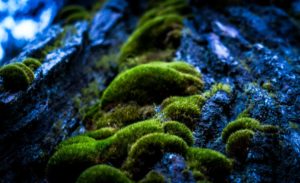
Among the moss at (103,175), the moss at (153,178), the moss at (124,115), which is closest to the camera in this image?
the moss at (153,178)

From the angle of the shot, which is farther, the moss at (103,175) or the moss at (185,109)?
the moss at (185,109)

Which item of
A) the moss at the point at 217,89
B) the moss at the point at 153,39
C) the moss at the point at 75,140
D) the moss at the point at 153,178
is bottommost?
the moss at the point at 217,89

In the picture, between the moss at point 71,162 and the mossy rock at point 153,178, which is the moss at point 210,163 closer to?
the mossy rock at point 153,178

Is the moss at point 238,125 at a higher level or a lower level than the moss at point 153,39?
lower

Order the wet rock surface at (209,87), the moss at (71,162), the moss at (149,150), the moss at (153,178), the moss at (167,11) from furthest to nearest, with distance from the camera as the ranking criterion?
the moss at (167,11) → the moss at (71,162) → the wet rock surface at (209,87) → the moss at (149,150) → the moss at (153,178)

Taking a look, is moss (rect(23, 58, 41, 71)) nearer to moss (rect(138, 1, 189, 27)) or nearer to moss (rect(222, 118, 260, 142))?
moss (rect(222, 118, 260, 142))

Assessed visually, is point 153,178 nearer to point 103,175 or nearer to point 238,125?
point 103,175

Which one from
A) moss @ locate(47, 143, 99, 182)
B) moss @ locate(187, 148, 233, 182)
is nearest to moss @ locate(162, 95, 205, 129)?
moss @ locate(187, 148, 233, 182)

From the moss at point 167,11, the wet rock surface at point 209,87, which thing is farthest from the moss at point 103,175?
the moss at point 167,11
